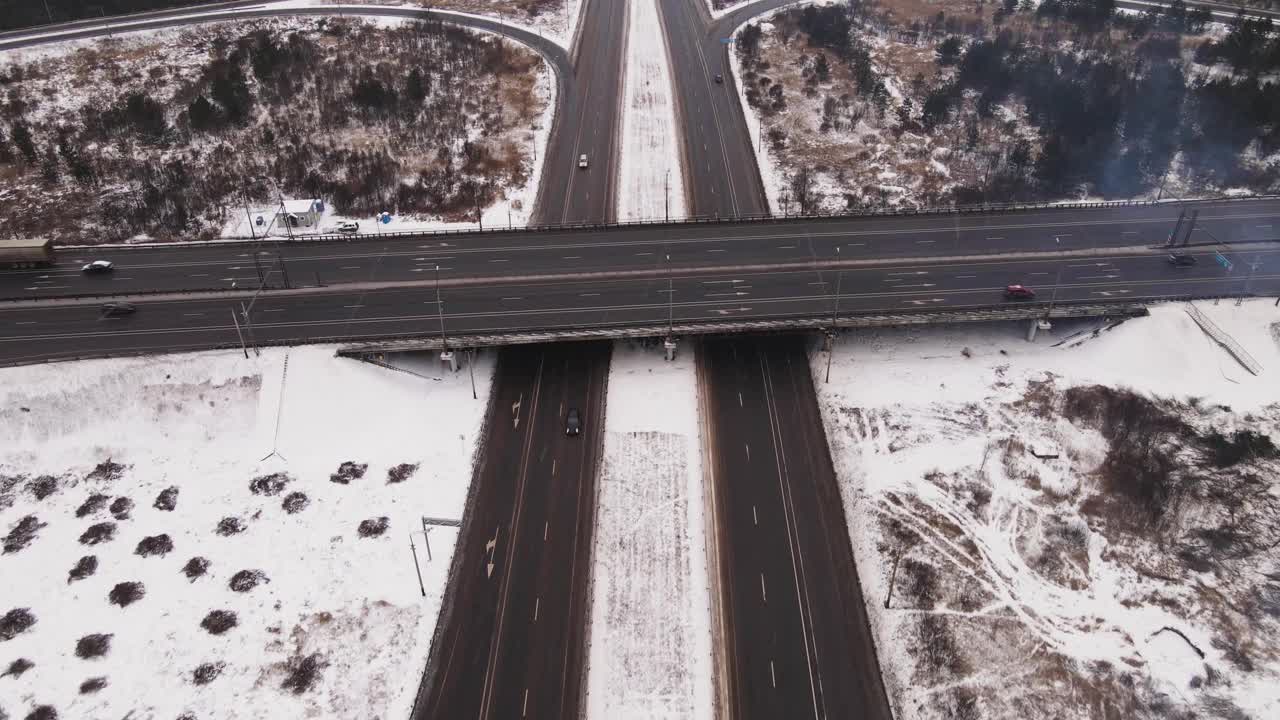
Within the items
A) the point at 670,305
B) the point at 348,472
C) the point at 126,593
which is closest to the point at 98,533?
the point at 126,593

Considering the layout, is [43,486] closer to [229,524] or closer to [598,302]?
[229,524]

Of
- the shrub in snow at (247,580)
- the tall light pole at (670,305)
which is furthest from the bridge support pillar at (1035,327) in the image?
the shrub in snow at (247,580)

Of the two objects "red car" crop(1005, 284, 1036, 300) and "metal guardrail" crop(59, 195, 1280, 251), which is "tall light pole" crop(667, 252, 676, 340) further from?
"red car" crop(1005, 284, 1036, 300)

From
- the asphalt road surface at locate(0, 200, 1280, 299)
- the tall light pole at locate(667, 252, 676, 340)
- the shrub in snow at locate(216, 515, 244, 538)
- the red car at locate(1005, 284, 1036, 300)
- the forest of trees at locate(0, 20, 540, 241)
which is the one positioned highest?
the forest of trees at locate(0, 20, 540, 241)

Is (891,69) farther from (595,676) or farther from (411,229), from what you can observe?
(595,676)

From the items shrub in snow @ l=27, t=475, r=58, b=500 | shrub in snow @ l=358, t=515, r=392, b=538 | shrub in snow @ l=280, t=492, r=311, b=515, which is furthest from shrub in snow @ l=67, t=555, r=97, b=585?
shrub in snow @ l=358, t=515, r=392, b=538

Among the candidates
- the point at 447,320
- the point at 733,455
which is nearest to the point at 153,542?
the point at 447,320
